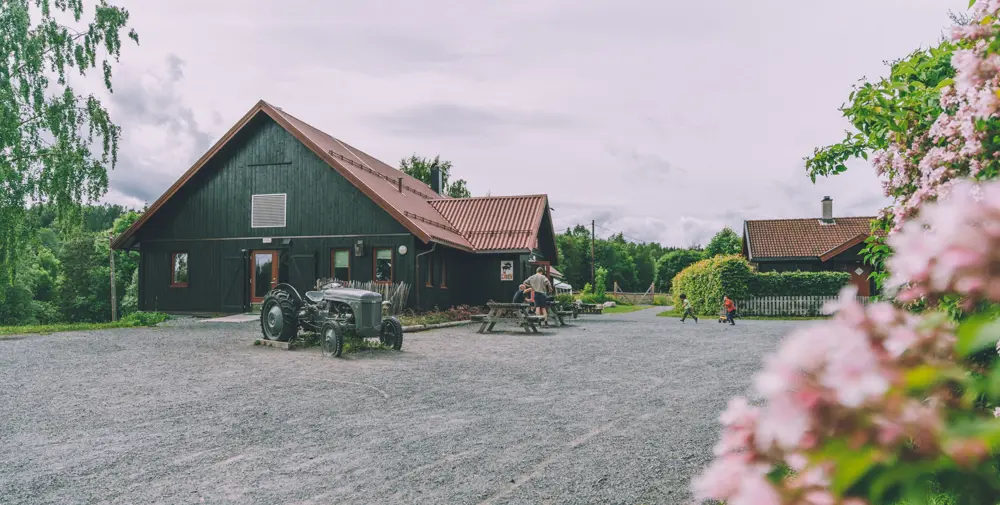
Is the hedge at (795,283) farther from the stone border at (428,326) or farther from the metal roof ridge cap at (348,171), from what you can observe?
the metal roof ridge cap at (348,171)

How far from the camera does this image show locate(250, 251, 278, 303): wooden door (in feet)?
75.8

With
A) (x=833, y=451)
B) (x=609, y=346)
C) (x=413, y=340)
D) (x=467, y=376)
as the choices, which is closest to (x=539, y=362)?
(x=467, y=376)

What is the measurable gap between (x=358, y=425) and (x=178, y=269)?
20.3 m

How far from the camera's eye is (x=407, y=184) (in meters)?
29.8

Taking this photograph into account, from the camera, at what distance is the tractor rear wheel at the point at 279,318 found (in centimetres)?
1311

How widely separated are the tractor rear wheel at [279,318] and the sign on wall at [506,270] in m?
12.9

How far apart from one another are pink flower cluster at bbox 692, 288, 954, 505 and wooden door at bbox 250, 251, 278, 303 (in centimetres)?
2356

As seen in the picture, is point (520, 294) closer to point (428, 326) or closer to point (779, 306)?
point (428, 326)

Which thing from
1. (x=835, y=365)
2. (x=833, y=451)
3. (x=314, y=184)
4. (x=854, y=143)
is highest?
(x=314, y=184)

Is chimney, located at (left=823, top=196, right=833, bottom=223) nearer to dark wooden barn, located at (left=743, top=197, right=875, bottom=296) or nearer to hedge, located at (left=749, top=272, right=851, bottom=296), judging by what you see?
Result: dark wooden barn, located at (left=743, top=197, right=875, bottom=296)

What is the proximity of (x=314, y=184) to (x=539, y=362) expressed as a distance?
14.1 meters

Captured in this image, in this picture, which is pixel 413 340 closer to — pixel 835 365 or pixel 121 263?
pixel 835 365

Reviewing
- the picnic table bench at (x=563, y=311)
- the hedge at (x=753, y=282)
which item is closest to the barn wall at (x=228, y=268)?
the picnic table bench at (x=563, y=311)

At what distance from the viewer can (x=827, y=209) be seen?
129 feet
